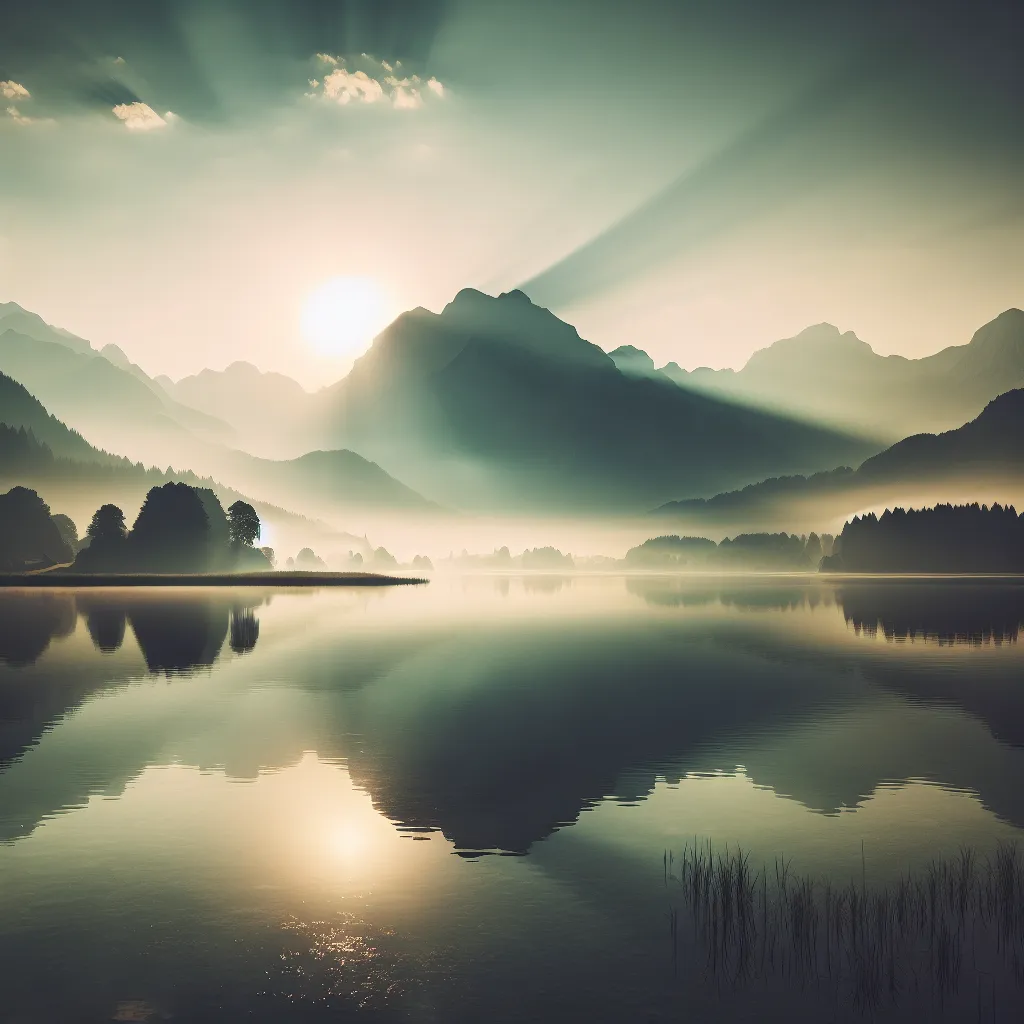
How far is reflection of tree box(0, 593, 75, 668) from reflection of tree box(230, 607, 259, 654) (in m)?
19.6

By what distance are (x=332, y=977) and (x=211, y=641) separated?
8987 cm

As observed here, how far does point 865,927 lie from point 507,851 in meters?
11.4

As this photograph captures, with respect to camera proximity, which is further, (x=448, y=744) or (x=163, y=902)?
(x=448, y=744)

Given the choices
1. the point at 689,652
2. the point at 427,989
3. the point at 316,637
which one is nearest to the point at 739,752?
the point at 427,989

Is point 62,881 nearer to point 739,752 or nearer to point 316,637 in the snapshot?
point 739,752

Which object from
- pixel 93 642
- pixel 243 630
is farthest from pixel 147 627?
pixel 93 642

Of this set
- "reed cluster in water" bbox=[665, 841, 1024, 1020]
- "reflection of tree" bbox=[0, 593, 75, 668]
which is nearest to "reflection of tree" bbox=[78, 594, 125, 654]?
"reflection of tree" bbox=[0, 593, 75, 668]

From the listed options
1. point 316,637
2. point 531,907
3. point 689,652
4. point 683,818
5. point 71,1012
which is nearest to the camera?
point 71,1012

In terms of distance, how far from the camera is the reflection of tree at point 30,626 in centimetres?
9032

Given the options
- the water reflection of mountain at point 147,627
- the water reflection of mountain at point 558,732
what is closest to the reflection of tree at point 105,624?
the water reflection of mountain at point 147,627

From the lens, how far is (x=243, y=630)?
12131 cm

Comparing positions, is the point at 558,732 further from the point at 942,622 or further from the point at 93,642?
the point at 942,622

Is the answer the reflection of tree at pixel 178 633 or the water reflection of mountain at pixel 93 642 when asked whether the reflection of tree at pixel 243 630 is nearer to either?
the water reflection of mountain at pixel 93 642

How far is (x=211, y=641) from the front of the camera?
345ft
